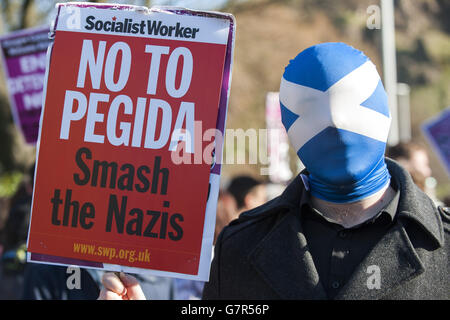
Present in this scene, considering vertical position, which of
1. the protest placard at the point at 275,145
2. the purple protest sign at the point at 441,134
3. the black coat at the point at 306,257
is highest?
the black coat at the point at 306,257

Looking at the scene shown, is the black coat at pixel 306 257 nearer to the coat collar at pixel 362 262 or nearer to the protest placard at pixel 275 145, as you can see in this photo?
the coat collar at pixel 362 262

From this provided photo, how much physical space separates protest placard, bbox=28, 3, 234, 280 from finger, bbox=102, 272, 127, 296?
1.7 inches

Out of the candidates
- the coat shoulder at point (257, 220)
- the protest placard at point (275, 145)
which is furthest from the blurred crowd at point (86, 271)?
the protest placard at point (275, 145)

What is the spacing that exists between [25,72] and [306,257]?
156 inches

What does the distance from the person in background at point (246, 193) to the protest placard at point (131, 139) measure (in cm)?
296

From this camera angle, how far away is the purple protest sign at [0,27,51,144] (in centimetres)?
540

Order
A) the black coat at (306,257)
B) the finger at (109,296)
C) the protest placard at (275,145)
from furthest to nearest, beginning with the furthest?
1. the protest placard at (275,145)
2. the finger at (109,296)
3. the black coat at (306,257)

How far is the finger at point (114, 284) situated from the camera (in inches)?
93.7

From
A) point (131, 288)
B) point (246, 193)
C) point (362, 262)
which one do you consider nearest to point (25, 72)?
point (246, 193)

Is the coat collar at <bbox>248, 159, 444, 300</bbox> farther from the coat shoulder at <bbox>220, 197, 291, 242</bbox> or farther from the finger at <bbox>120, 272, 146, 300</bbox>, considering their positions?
the finger at <bbox>120, 272, 146, 300</bbox>

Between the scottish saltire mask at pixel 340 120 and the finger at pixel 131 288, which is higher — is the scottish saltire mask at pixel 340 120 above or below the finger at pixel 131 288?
above

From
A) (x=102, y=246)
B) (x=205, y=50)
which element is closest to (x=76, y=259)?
(x=102, y=246)

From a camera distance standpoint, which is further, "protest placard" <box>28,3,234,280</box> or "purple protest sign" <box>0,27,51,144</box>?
"purple protest sign" <box>0,27,51,144</box>

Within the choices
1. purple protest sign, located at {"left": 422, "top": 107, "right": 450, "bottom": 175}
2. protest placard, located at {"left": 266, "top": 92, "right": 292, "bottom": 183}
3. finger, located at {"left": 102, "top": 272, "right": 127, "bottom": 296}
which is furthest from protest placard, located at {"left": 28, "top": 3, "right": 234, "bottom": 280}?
protest placard, located at {"left": 266, "top": 92, "right": 292, "bottom": 183}
